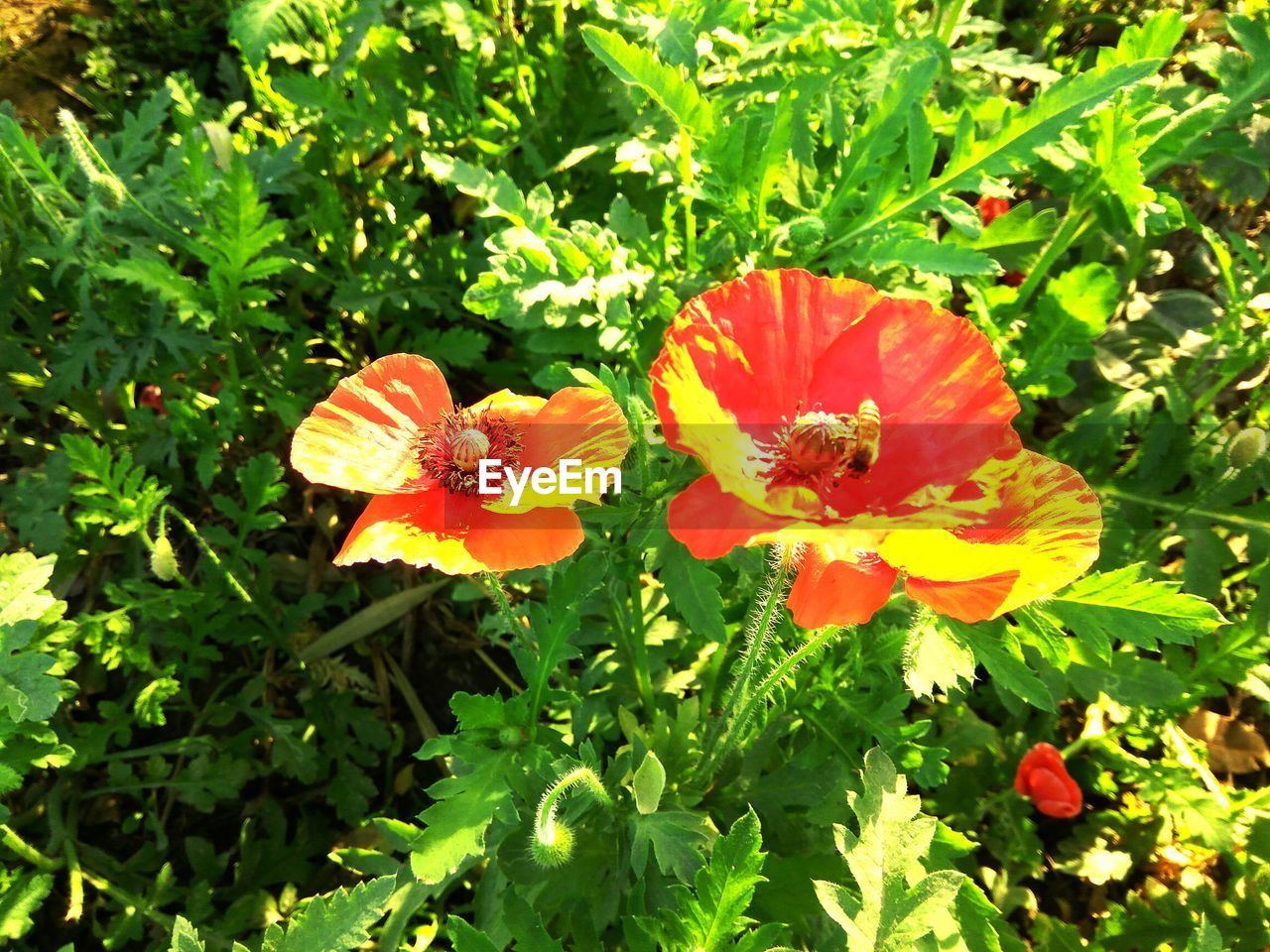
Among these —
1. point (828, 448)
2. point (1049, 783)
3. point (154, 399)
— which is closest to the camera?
point (828, 448)

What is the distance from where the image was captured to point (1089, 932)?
2602 millimetres

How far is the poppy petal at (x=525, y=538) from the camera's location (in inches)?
52.9

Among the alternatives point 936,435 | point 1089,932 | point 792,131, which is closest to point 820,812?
point 936,435

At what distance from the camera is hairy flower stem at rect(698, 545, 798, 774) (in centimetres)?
141

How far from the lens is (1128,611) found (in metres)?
1.59

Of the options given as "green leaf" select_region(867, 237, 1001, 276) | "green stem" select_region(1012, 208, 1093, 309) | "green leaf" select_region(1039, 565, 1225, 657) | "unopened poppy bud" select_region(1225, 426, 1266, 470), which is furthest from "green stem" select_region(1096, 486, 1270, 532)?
"green leaf" select_region(1039, 565, 1225, 657)

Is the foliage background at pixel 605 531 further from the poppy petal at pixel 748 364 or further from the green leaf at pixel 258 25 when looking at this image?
the poppy petal at pixel 748 364

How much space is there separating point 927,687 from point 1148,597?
0.42 m

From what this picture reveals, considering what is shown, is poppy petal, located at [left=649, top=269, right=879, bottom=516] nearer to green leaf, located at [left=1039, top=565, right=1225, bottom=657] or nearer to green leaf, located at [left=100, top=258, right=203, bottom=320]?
green leaf, located at [left=1039, top=565, right=1225, bottom=657]

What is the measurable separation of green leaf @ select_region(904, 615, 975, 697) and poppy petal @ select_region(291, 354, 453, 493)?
83 cm

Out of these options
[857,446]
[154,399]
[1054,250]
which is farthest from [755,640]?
[154,399]

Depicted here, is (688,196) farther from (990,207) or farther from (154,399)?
(154,399)

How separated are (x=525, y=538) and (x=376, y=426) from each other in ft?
1.19

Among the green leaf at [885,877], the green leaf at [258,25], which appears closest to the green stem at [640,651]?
the green leaf at [885,877]
